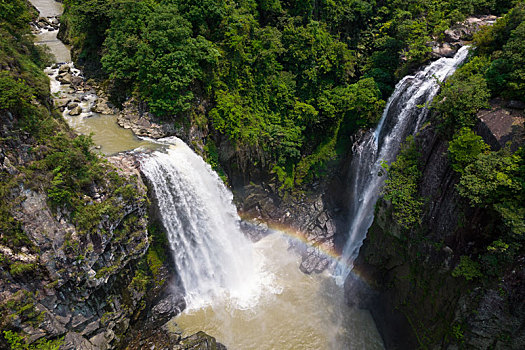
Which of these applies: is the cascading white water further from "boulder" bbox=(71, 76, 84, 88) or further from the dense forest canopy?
"boulder" bbox=(71, 76, 84, 88)

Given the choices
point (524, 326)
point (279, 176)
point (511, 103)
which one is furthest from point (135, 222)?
point (511, 103)

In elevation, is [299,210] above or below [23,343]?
below

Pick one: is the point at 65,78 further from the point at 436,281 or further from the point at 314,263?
the point at 436,281

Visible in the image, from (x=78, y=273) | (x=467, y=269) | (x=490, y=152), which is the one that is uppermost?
(x=490, y=152)

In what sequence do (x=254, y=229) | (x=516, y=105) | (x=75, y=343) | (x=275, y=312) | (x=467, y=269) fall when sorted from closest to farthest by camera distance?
(x=467, y=269) < (x=75, y=343) < (x=516, y=105) < (x=275, y=312) < (x=254, y=229)

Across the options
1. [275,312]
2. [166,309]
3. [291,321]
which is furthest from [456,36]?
[166,309]

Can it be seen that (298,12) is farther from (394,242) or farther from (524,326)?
(524,326)
